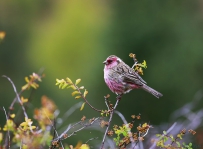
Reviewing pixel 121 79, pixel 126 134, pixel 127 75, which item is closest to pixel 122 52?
pixel 121 79

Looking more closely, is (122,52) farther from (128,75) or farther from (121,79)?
(128,75)

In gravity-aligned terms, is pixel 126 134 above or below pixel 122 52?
above

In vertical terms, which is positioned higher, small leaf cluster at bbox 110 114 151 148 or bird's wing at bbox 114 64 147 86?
bird's wing at bbox 114 64 147 86

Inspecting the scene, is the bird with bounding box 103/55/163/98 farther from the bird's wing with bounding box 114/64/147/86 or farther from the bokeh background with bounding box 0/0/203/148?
the bokeh background with bounding box 0/0/203/148

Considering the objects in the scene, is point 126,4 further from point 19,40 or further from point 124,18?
point 19,40

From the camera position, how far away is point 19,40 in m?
40.5

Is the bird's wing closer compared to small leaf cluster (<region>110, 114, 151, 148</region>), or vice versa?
small leaf cluster (<region>110, 114, 151, 148</region>)

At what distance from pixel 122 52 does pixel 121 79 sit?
17.4 m

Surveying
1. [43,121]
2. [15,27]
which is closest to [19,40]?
[15,27]

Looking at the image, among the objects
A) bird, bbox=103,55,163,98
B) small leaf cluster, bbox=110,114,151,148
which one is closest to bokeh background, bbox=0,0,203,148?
bird, bbox=103,55,163,98

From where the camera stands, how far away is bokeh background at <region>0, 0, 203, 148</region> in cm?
2567

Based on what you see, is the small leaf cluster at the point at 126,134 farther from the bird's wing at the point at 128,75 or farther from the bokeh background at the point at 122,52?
the bokeh background at the point at 122,52

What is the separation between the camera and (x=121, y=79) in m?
8.48

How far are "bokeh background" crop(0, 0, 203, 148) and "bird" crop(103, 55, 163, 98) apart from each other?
10398mm
